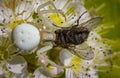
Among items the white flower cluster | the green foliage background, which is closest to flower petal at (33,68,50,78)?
the white flower cluster

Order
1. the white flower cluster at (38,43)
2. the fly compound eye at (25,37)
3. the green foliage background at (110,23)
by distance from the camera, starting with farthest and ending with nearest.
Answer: the green foliage background at (110,23) → the white flower cluster at (38,43) → the fly compound eye at (25,37)

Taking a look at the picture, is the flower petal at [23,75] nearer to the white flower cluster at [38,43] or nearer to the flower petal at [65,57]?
the white flower cluster at [38,43]

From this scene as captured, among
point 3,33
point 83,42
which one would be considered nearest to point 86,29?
point 83,42

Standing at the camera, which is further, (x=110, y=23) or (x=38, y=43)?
(x=110, y=23)

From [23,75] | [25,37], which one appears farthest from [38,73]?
[25,37]

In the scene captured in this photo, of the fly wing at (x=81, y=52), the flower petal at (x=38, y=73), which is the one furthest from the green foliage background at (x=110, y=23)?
the flower petal at (x=38, y=73)

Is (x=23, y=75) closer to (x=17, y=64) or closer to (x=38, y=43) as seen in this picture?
(x=17, y=64)

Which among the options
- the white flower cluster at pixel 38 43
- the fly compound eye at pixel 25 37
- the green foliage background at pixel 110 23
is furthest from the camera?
the green foliage background at pixel 110 23
